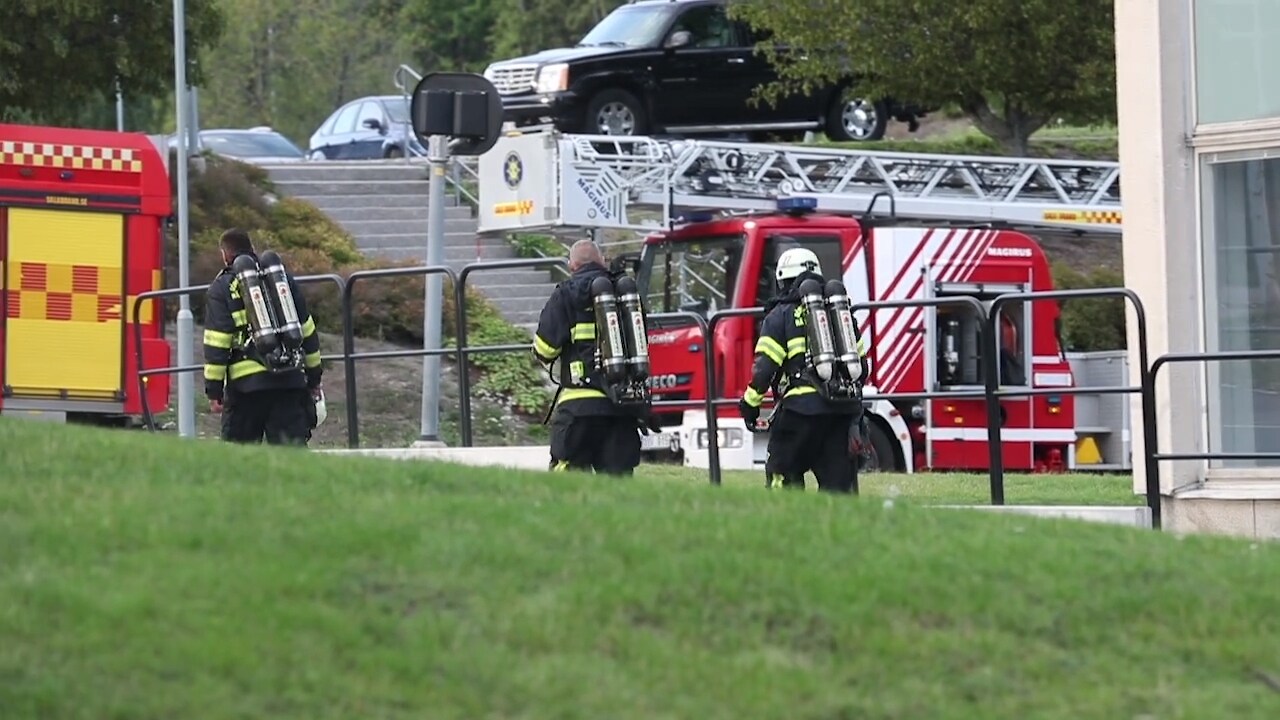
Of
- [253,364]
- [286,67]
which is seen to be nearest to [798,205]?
[253,364]

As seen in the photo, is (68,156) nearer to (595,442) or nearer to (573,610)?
(595,442)

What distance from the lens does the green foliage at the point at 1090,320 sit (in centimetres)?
2458

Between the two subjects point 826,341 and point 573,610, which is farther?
point 826,341

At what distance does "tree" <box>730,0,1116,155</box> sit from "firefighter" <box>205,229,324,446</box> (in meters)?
15.0

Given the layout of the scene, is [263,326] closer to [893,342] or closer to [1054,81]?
[893,342]

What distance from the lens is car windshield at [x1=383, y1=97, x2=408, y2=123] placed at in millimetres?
36719

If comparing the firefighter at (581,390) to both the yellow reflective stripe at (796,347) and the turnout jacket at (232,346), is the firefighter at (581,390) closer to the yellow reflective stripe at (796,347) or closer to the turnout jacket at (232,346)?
the yellow reflective stripe at (796,347)

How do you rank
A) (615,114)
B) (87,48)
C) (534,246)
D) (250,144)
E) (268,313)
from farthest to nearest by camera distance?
(250,144) → (534,246) → (615,114) → (87,48) → (268,313)

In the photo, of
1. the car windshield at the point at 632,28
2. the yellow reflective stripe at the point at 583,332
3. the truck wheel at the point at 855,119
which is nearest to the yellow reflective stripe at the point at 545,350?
the yellow reflective stripe at the point at 583,332

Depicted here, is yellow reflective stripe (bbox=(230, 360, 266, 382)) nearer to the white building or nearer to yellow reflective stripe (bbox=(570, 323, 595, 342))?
yellow reflective stripe (bbox=(570, 323, 595, 342))

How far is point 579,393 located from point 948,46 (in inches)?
651

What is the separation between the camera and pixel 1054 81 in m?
27.4

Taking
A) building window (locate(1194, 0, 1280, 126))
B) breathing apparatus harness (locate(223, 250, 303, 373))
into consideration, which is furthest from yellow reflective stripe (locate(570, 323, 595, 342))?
building window (locate(1194, 0, 1280, 126))

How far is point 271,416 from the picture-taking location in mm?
12617
